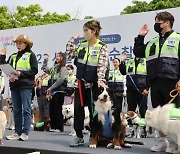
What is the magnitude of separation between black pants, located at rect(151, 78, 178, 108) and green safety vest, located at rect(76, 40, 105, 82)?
33.4 inches

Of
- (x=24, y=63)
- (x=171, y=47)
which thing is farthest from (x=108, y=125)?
(x=24, y=63)

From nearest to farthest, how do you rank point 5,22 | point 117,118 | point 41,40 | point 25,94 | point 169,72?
point 169,72 < point 117,118 < point 25,94 < point 41,40 < point 5,22

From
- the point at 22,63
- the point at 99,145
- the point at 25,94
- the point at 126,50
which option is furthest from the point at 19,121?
the point at 126,50

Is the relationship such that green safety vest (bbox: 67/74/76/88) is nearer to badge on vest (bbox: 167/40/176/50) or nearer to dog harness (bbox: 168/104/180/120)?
badge on vest (bbox: 167/40/176/50)

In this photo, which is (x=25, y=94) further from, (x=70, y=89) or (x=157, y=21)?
(x=70, y=89)

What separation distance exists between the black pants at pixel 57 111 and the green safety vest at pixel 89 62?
9.51ft

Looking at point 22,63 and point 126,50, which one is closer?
point 22,63

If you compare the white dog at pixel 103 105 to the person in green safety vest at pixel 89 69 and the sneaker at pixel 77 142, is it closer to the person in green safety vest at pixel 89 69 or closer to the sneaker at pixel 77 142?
the person in green safety vest at pixel 89 69

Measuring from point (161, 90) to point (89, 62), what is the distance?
110 cm

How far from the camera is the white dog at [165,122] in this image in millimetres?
4344

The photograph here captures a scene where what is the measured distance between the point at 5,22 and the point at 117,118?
24189 mm

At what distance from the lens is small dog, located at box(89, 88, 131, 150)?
5156 millimetres

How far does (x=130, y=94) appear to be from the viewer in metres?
7.50

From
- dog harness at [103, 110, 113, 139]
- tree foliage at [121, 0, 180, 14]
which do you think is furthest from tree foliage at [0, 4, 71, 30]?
dog harness at [103, 110, 113, 139]
